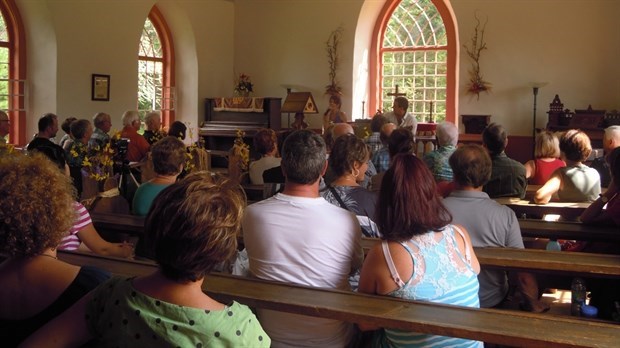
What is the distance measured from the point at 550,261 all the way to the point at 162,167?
1.99 metres

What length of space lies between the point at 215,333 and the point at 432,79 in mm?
10862

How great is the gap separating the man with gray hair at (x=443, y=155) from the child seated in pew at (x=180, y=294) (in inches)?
137

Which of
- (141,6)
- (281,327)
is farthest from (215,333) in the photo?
(141,6)


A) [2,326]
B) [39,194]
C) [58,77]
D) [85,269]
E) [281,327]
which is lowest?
[281,327]

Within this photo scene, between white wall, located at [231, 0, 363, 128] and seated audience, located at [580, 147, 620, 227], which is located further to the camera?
white wall, located at [231, 0, 363, 128]

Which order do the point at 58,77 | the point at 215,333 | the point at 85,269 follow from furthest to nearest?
the point at 58,77 < the point at 85,269 < the point at 215,333

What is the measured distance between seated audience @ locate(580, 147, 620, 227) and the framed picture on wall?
786cm

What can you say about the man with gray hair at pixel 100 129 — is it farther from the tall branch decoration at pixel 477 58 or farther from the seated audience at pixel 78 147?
the tall branch decoration at pixel 477 58

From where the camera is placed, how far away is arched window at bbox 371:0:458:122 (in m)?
11.7

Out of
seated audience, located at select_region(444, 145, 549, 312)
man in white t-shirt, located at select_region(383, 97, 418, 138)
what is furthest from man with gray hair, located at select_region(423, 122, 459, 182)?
man in white t-shirt, located at select_region(383, 97, 418, 138)

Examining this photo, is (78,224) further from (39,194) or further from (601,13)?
(601,13)

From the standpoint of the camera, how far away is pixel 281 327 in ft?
8.09

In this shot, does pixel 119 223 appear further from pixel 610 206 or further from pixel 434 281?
pixel 610 206

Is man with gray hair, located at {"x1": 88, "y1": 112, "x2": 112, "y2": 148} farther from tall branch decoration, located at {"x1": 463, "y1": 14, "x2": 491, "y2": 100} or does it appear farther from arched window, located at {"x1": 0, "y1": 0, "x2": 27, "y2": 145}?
tall branch decoration, located at {"x1": 463, "y1": 14, "x2": 491, "y2": 100}
